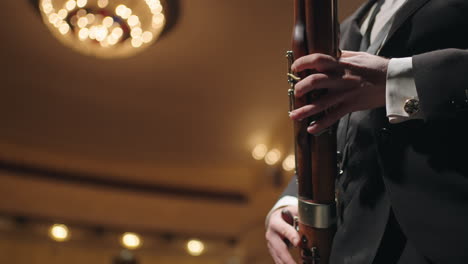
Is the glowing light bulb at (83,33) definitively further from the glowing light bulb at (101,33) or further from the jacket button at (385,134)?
the jacket button at (385,134)

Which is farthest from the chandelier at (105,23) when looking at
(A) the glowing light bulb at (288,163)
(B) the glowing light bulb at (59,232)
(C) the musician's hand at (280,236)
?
(B) the glowing light bulb at (59,232)

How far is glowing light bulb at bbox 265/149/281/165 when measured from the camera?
5.22 m

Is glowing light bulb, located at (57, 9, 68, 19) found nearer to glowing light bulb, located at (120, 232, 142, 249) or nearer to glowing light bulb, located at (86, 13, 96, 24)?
glowing light bulb, located at (86, 13, 96, 24)

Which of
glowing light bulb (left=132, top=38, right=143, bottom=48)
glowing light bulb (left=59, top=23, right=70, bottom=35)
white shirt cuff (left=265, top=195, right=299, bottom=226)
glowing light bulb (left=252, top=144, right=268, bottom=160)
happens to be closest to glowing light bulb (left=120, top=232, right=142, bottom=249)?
glowing light bulb (left=252, top=144, right=268, bottom=160)

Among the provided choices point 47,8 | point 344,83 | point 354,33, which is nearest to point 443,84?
point 344,83

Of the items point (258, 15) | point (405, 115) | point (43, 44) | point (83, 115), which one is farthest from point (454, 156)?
point (83, 115)

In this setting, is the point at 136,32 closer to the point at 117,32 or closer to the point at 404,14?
the point at 117,32

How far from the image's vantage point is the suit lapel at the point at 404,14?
3.30ft

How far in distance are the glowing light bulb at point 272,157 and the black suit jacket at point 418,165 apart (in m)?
4.17

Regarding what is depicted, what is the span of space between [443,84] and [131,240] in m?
5.75

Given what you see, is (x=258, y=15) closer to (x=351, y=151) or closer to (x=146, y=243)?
(x=351, y=151)

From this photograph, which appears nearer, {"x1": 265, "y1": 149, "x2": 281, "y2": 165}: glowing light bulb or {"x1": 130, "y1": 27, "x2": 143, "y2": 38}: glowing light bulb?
{"x1": 130, "y1": 27, "x2": 143, "y2": 38}: glowing light bulb

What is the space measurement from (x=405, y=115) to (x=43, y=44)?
11.2ft

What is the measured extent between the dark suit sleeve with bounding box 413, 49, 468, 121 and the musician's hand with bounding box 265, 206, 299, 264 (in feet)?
1.31
